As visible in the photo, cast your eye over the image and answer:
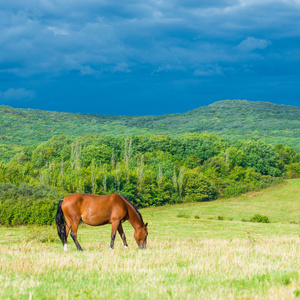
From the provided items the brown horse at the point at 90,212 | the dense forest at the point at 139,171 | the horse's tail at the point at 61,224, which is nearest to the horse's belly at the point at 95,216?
the brown horse at the point at 90,212

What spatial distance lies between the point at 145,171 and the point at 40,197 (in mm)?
51503

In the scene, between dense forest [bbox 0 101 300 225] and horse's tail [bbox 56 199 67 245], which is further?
dense forest [bbox 0 101 300 225]

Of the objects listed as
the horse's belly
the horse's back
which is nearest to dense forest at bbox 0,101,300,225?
the horse's back

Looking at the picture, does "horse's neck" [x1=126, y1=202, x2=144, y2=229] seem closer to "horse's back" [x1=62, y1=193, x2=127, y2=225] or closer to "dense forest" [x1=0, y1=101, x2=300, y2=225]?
"horse's back" [x1=62, y1=193, x2=127, y2=225]

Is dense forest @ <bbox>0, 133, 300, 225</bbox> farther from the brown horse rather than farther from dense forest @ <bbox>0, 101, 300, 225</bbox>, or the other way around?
the brown horse

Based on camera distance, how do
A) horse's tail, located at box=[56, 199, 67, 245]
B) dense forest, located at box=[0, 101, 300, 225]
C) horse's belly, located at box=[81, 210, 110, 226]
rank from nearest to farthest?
horse's belly, located at box=[81, 210, 110, 226] → horse's tail, located at box=[56, 199, 67, 245] → dense forest, located at box=[0, 101, 300, 225]

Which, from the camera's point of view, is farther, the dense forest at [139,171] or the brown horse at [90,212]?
the dense forest at [139,171]

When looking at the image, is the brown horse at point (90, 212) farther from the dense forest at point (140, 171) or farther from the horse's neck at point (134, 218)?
the dense forest at point (140, 171)

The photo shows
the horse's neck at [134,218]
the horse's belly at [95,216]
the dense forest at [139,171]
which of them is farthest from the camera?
the dense forest at [139,171]

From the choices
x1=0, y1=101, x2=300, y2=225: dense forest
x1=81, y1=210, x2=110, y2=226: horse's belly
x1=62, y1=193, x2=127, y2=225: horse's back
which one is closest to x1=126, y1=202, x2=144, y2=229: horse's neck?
x1=62, y1=193, x2=127, y2=225: horse's back

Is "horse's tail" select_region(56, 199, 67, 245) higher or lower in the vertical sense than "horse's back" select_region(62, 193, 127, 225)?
lower

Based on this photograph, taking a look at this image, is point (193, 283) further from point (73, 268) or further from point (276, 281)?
point (73, 268)

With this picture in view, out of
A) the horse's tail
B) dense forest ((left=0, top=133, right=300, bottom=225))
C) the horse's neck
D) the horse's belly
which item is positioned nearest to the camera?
the horse's belly

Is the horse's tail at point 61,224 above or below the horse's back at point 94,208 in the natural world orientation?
below
